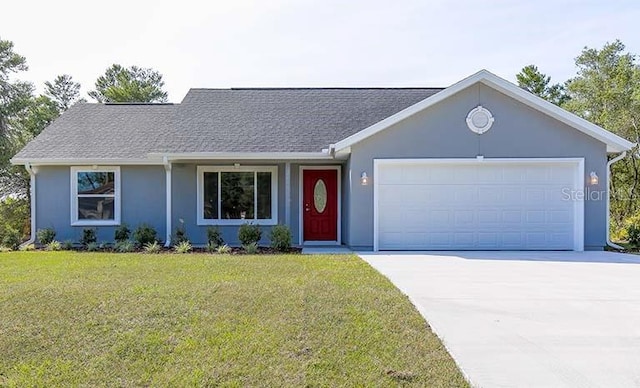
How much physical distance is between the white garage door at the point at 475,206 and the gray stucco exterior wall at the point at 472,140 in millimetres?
369

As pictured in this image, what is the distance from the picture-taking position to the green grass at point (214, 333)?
3.85 meters

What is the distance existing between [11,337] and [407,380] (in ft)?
12.7

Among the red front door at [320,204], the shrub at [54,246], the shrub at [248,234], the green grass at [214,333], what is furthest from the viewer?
the red front door at [320,204]

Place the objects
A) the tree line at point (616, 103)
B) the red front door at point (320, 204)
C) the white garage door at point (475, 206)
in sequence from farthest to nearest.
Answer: the tree line at point (616, 103) → the red front door at point (320, 204) → the white garage door at point (475, 206)

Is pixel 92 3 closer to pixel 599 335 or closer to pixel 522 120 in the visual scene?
pixel 522 120

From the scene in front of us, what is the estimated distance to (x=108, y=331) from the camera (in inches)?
188

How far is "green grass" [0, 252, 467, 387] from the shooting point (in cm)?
385

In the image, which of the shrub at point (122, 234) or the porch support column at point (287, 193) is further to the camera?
the shrub at point (122, 234)

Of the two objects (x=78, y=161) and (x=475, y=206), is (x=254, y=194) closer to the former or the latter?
(x=78, y=161)

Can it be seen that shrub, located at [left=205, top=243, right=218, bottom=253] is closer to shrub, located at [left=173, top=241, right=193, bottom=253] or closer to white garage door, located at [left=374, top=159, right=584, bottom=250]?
shrub, located at [left=173, top=241, right=193, bottom=253]

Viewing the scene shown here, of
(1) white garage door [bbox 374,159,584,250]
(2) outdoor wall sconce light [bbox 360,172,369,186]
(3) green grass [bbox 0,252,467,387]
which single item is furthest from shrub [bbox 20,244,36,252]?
(1) white garage door [bbox 374,159,584,250]

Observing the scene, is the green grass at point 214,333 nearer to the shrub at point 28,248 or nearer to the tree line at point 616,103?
the shrub at point 28,248

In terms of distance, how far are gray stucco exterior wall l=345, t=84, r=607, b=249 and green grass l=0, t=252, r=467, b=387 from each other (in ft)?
15.2

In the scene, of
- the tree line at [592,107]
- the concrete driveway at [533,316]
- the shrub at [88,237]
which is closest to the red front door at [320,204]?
the concrete driveway at [533,316]
